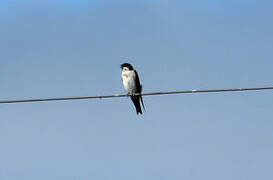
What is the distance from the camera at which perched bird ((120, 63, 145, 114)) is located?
59.5 ft

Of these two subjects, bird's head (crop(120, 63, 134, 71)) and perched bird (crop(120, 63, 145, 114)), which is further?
bird's head (crop(120, 63, 134, 71))

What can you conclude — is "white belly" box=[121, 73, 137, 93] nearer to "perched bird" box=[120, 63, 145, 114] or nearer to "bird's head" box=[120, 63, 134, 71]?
"perched bird" box=[120, 63, 145, 114]

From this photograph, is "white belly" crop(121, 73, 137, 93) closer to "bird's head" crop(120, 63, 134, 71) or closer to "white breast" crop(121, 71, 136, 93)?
"white breast" crop(121, 71, 136, 93)

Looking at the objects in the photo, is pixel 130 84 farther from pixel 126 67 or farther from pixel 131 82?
pixel 126 67

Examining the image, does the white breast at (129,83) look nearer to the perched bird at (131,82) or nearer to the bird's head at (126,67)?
the perched bird at (131,82)

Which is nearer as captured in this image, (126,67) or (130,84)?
(130,84)

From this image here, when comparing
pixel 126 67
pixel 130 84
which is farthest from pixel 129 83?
pixel 126 67

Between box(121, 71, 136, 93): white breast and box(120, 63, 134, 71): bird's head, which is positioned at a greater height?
box(120, 63, 134, 71): bird's head

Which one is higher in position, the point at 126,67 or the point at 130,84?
the point at 126,67

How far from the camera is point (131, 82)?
18.1 meters

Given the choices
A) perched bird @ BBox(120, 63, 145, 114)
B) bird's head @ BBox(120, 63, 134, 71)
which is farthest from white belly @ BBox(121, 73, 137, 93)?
bird's head @ BBox(120, 63, 134, 71)

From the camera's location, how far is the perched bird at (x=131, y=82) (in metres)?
18.1

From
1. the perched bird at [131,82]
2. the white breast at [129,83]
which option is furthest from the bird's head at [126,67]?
the white breast at [129,83]

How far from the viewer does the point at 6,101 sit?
10164 mm
